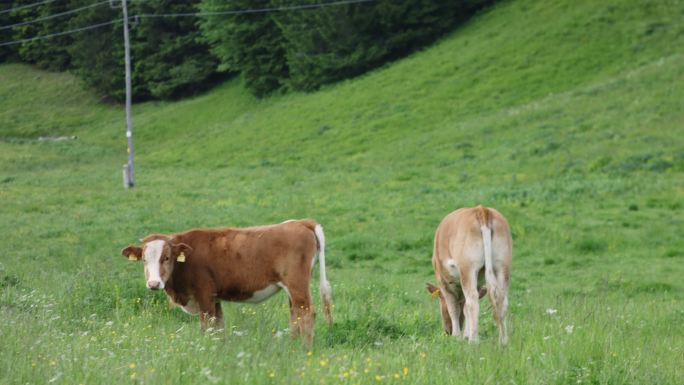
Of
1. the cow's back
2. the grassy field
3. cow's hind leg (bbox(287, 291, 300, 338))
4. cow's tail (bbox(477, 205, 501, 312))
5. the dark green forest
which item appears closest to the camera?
the grassy field

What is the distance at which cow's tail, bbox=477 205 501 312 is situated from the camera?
896 centimetres

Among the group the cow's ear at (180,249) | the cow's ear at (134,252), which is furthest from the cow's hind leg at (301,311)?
the cow's ear at (134,252)

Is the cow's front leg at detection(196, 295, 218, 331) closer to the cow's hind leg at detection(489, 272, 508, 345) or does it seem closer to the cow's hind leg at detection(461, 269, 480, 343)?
the cow's hind leg at detection(461, 269, 480, 343)

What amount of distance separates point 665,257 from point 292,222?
32.0 feet

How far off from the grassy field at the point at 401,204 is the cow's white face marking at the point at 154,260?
0.43 meters

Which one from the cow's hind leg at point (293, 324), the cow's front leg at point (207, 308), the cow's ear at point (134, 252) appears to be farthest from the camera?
the cow's ear at point (134, 252)

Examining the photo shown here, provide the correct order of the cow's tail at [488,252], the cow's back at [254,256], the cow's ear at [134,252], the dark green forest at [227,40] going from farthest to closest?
the dark green forest at [227,40] < the cow's ear at [134,252] < the cow's back at [254,256] < the cow's tail at [488,252]

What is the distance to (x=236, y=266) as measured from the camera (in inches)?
387

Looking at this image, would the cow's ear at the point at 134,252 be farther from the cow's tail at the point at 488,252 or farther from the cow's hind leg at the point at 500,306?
the cow's hind leg at the point at 500,306

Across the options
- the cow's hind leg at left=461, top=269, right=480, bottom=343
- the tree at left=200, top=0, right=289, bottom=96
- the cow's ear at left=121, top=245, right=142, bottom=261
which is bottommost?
the tree at left=200, top=0, right=289, bottom=96

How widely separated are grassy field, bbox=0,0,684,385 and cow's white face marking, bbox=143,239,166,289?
0.43 m

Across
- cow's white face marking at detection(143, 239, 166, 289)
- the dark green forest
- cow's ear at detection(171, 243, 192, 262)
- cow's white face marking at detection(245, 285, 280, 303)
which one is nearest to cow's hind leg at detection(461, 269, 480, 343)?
cow's white face marking at detection(245, 285, 280, 303)

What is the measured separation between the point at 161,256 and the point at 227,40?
51.3 meters

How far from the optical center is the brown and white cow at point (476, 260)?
9.01 metres
